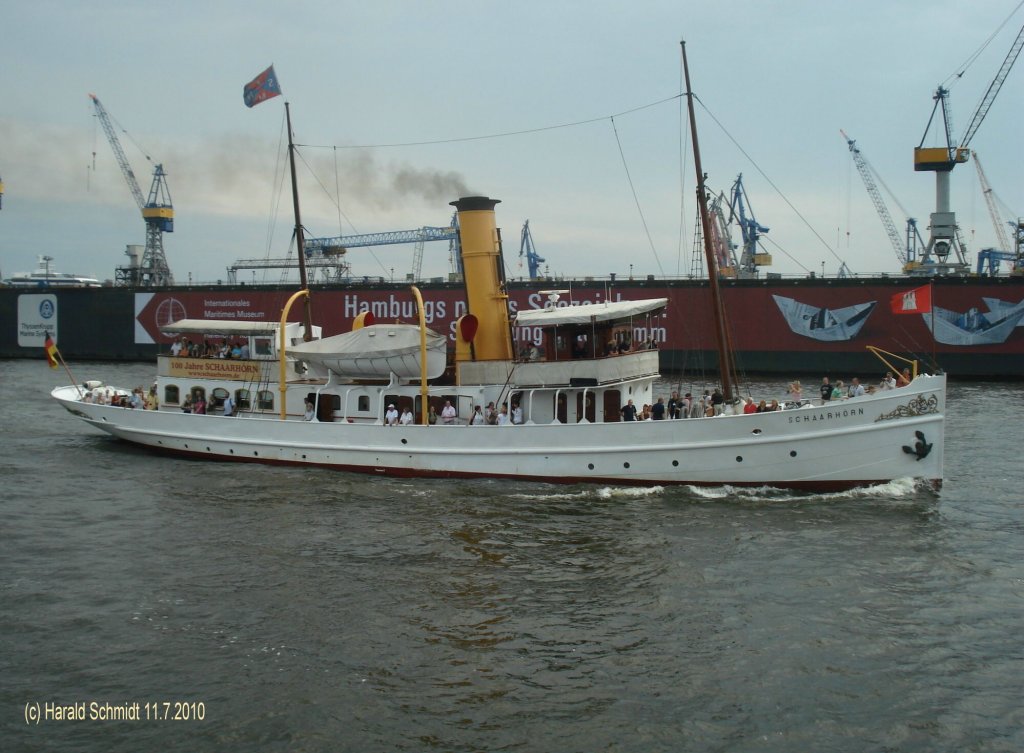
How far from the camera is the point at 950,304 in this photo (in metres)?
51.3

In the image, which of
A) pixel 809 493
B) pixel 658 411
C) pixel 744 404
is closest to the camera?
pixel 809 493

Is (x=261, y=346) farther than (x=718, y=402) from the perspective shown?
Yes

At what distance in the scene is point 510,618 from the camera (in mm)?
14359

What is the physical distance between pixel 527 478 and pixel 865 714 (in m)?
12.7

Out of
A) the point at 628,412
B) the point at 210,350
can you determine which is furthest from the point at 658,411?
the point at 210,350

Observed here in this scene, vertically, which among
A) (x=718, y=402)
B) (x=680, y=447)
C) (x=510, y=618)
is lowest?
(x=510, y=618)

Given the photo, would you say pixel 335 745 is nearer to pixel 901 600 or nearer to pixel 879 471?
pixel 901 600

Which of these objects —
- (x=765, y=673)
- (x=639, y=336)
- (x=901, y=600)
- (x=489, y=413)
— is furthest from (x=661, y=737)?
(x=639, y=336)

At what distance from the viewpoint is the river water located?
36.6 feet

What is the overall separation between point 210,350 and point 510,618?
1810cm

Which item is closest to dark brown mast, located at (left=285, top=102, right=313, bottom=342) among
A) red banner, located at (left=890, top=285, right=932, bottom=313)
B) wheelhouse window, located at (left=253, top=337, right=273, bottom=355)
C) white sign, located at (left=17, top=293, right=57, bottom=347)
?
wheelhouse window, located at (left=253, top=337, right=273, bottom=355)

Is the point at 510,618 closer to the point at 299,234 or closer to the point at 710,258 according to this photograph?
the point at 710,258

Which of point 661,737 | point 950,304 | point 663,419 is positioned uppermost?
point 950,304

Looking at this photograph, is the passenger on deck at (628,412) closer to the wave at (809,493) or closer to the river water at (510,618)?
the river water at (510,618)
